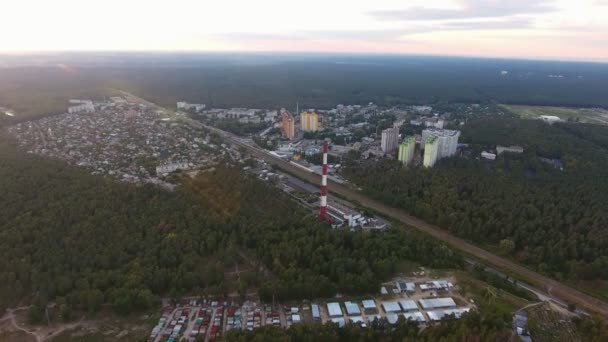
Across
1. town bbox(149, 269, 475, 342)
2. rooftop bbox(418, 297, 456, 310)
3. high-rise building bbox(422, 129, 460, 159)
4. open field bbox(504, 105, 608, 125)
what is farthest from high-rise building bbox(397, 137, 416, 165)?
open field bbox(504, 105, 608, 125)

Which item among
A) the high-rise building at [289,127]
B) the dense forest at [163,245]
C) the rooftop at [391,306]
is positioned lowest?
the rooftop at [391,306]

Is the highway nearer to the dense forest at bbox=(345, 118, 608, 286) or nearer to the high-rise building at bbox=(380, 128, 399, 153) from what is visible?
the dense forest at bbox=(345, 118, 608, 286)

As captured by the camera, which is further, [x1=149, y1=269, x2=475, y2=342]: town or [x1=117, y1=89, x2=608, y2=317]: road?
[x1=117, y1=89, x2=608, y2=317]: road

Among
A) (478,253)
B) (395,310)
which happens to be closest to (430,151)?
(478,253)

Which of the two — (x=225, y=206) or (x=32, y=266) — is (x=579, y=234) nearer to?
(x=225, y=206)

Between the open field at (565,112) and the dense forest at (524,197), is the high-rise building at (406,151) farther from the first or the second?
the open field at (565,112)

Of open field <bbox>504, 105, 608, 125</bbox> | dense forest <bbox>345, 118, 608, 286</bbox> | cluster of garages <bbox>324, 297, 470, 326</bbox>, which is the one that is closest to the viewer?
cluster of garages <bbox>324, 297, 470, 326</bbox>

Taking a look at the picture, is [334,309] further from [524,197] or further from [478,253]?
[524,197]

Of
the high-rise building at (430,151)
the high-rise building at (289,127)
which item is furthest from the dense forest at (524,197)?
the high-rise building at (289,127)
